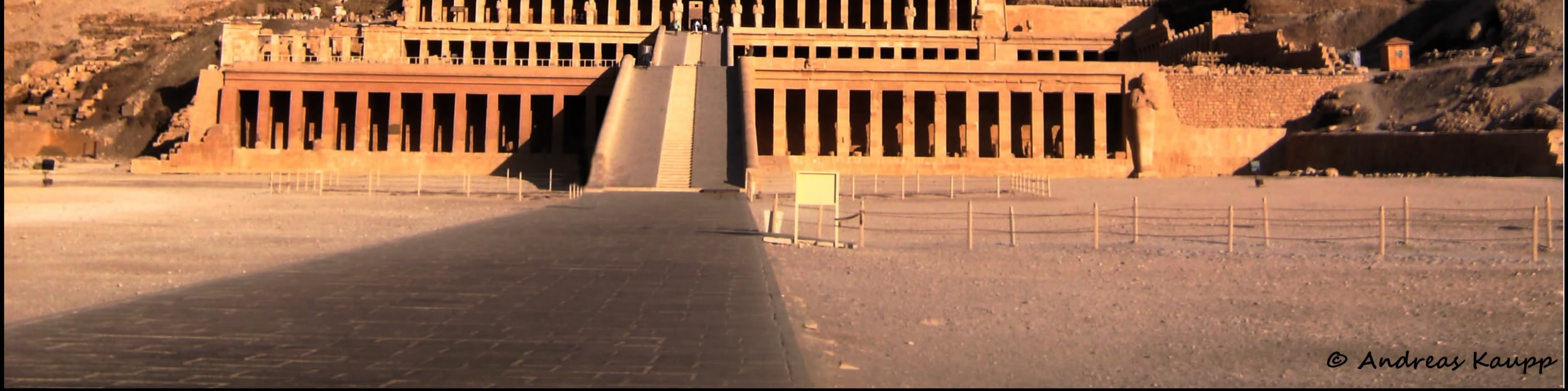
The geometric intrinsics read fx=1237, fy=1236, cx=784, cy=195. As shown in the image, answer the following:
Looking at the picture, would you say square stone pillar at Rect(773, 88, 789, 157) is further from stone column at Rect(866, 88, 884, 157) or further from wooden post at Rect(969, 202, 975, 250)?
wooden post at Rect(969, 202, 975, 250)

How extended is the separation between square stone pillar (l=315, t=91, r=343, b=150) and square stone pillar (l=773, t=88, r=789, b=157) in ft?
44.1

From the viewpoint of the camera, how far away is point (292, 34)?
4503cm

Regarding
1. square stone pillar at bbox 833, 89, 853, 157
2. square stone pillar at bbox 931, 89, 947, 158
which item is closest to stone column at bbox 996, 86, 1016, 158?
square stone pillar at bbox 931, 89, 947, 158

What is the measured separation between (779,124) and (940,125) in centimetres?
492

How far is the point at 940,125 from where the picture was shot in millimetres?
37812

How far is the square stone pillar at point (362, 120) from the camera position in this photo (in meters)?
37.9

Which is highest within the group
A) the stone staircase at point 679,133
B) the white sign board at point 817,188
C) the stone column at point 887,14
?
the stone column at point 887,14

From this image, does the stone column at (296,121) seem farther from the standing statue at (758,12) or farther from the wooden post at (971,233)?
the wooden post at (971,233)

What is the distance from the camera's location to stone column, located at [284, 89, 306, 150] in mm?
37719

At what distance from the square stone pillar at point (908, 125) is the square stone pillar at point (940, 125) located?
72 centimetres

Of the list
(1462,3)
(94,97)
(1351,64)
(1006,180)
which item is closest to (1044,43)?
(1351,64)

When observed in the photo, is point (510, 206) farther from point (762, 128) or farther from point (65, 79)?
point (65, 79)

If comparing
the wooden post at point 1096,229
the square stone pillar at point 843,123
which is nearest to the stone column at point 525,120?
the square stone pillar at point 843,123

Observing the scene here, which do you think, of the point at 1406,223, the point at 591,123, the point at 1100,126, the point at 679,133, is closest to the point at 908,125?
the point at 1100,126
